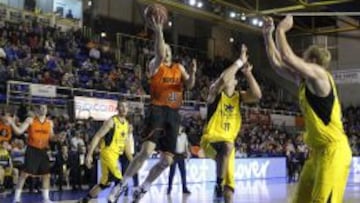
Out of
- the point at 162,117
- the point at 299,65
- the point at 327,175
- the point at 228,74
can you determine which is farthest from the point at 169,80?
the point at 327,175

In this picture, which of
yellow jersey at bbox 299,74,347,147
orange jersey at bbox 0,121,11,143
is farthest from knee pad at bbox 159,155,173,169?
orange jersey at bbox 0,121,11,143

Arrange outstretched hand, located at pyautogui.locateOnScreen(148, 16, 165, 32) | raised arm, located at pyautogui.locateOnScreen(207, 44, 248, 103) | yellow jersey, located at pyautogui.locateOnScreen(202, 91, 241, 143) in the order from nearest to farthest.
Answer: outstretched hand, located at pyautogui.locateOnScreen(148, 16, 165, 32)
raised arm, located at pyautogui.locateOnScreen(207, 44, 248, 103)
yellow jersey, located at pyautogui.locateOnScreen(202, 91, 241, 143)

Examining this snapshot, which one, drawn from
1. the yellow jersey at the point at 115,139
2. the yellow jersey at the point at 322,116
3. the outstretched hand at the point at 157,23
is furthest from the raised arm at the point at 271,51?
the yellow jersey at the point at 115,139

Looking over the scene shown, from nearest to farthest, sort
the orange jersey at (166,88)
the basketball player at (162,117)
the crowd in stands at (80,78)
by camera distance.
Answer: the basketball player at (162,117), the orange jersey at (166,88), the crowd in stands at (80,78)

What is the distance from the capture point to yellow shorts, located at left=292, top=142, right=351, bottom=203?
459 cm

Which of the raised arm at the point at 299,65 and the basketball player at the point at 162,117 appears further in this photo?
the basketball player at the point at 162,117

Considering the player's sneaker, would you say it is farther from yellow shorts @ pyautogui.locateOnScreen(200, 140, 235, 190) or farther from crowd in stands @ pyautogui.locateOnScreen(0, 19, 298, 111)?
crowd in stands @ pyautogui.locateOnScreen(0, 19, 298, 111)

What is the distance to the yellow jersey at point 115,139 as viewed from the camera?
30.2 feet

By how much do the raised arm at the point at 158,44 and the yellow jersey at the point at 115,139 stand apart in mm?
2345

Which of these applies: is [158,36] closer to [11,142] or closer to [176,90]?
[176,90]

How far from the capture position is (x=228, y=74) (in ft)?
24.0

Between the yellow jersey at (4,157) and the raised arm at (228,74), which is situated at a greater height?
the raised arm at (228,74)

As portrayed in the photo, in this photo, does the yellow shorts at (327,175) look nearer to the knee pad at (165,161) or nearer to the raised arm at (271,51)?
the raised arm at (271,51)

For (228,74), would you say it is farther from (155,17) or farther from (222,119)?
(155,17)
